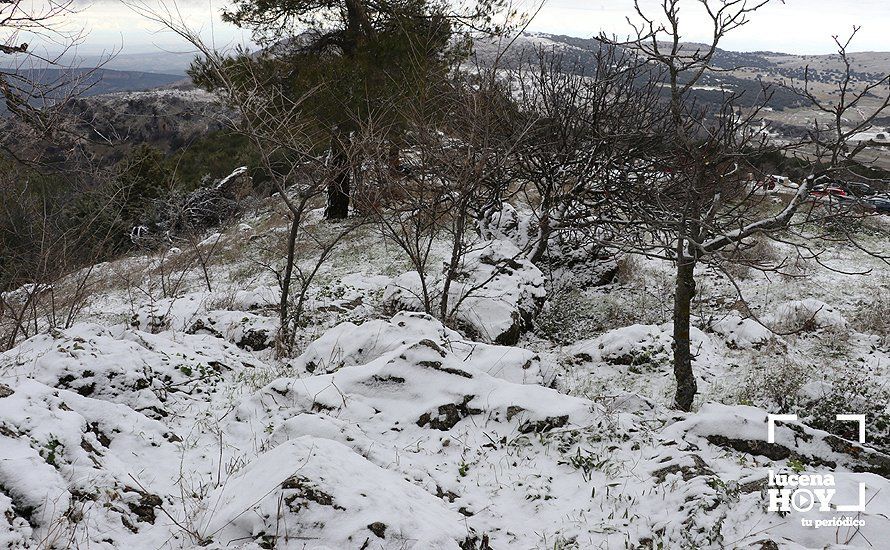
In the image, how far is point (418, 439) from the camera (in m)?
3.51

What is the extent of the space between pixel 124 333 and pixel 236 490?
282cm

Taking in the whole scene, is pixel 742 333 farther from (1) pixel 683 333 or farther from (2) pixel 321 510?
(2) pixel 321 510

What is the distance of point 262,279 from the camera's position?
32.1 ft

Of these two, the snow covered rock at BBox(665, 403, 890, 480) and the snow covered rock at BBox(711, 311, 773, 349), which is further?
the snow covered rock at BBox(711, 311, 773, 349)

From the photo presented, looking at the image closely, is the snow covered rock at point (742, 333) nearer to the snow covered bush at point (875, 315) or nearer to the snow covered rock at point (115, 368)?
the snow covered bush at point (875, 315)

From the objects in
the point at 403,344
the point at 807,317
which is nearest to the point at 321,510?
the point at 403,344

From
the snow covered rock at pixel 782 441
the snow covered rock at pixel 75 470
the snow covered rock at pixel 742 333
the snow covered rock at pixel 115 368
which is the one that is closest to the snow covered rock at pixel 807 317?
the snow covered rock at pixel 742 333

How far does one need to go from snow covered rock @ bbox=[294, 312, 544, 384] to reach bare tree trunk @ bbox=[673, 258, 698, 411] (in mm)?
1225

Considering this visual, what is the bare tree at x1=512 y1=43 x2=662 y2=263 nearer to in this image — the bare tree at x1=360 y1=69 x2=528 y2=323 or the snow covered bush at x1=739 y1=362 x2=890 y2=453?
the bare tree at x1=360 y1=69 x2=528 y2=323

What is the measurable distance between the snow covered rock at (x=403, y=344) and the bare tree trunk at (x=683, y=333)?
1225 millimetres

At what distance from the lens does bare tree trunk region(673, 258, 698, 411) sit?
174 inches

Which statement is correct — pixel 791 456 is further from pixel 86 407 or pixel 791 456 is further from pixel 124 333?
pixel 124 333

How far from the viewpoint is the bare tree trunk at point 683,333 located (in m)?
4.43

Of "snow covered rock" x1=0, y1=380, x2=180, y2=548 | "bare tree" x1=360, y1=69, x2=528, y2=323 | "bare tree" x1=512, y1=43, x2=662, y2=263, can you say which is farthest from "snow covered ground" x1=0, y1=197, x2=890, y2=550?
"bare tree" x1=512, y1=43, x2=662, y2=263
